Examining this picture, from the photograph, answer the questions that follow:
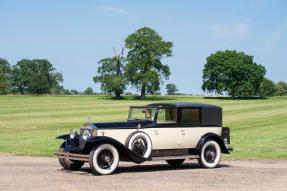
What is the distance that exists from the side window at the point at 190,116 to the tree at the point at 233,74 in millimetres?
67177

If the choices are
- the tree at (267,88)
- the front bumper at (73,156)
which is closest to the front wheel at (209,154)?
the front bumper at (73,156)

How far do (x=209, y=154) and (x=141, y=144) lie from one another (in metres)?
2.60

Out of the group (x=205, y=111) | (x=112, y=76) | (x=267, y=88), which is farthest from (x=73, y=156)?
(x=267, y=88)

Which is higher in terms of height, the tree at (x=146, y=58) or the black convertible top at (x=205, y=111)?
the tree at (x=146, y=58)

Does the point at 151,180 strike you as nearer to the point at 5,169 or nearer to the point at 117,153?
the point at 117,153

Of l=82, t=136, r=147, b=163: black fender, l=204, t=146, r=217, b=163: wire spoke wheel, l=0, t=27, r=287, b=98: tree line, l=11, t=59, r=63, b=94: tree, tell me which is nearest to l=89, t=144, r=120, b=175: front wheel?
l=82, t=136, r=147, b=163: black fender

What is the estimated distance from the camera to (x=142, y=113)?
41.5 ft

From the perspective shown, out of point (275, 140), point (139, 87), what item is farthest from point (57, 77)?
point (275, 140)

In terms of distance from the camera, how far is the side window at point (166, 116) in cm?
1216

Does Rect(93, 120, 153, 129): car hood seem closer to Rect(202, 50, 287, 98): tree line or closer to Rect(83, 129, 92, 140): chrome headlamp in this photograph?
Rect(83, 129, 92, 140): chrome headlamp

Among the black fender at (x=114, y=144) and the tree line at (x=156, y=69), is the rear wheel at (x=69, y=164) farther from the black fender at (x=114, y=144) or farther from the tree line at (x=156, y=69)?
the tree line at (x=156, y=69)

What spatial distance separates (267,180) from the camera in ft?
32.1

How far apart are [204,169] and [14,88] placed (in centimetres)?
12232

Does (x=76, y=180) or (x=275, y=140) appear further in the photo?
(x=275, y=140)
